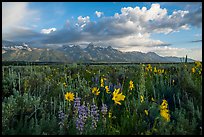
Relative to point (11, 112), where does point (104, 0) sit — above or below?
above

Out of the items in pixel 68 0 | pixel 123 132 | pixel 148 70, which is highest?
pixel 68 0

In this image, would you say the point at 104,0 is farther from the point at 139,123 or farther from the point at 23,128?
the point at 23,128

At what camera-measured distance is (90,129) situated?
120 inches

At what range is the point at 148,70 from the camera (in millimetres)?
7926

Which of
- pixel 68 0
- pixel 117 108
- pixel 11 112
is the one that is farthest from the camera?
pixel 117 108

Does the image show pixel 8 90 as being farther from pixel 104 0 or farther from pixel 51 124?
pixel 104 0

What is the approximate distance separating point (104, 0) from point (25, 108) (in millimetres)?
2168

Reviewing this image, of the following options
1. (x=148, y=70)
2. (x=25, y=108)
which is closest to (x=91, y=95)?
(x=25, y=108)

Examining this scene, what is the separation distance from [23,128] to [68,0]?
1609 mm

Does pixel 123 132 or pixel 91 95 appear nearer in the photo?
pixel 123 132

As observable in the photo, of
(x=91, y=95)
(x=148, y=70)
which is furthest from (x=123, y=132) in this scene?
(x=148, y=70)

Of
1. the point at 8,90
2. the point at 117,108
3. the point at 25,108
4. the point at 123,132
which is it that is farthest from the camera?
the point at 8,90

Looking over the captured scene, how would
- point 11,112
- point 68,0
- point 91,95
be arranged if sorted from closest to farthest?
point 68,0 < point 11,112 < point 91,95

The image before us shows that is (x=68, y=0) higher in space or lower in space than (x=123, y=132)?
higher
